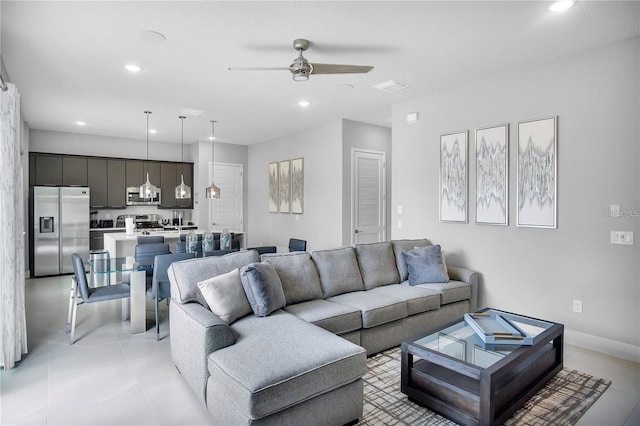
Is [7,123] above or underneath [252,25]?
underneath

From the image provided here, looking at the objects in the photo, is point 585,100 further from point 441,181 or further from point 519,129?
point 441,181

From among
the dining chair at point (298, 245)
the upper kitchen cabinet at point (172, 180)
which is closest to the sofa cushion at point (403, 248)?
the dining chair at point (298, 245)

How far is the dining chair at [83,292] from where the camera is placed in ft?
12.0

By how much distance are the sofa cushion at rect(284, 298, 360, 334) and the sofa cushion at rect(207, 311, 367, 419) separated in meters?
0.37

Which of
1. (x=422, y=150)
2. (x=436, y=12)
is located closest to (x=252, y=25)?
(x=436, y=12)

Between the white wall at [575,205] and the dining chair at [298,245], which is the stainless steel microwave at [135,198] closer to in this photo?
the dining chair at [298,245]

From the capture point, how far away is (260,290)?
292cm

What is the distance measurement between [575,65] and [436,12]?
1.82m

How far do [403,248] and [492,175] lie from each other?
1333 mm

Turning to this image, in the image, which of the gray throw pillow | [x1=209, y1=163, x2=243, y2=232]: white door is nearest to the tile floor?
the gray throw pillow

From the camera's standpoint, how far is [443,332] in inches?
113

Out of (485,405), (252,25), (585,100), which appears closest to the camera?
(485,405)

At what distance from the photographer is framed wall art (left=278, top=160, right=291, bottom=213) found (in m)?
7.76

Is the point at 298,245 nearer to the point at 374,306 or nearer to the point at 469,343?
the point at 374,306
